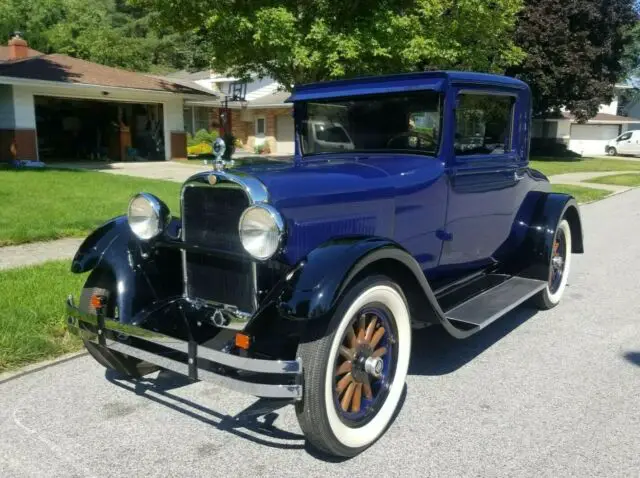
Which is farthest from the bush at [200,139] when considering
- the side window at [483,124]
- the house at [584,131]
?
the side window at [483,124]

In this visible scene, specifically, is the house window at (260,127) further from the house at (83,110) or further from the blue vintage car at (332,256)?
the blue vintage car at (332,256)

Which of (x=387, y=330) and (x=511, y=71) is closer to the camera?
(x=387, y=330)

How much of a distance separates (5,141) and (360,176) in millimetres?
17661

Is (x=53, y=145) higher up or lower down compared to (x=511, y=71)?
lower down

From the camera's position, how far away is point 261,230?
9.34 feet

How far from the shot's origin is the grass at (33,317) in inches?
155

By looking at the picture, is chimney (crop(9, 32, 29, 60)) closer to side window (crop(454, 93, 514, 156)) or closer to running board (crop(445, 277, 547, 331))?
side window (crop(454, 93, 514, 156))

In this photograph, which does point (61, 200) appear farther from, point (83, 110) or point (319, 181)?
point (83, 110)

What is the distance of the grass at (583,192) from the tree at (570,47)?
10.6m

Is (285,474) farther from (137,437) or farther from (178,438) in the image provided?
(137,437)

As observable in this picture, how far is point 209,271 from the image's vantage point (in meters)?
3.29

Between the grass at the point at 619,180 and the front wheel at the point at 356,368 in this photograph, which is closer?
the front wheel at the point at 356,368

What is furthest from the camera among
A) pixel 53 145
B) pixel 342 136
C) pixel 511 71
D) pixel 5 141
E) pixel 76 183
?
pixel 511 71

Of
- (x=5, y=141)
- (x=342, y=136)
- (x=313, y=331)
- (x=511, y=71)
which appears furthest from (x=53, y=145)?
(x=313, y=331)
